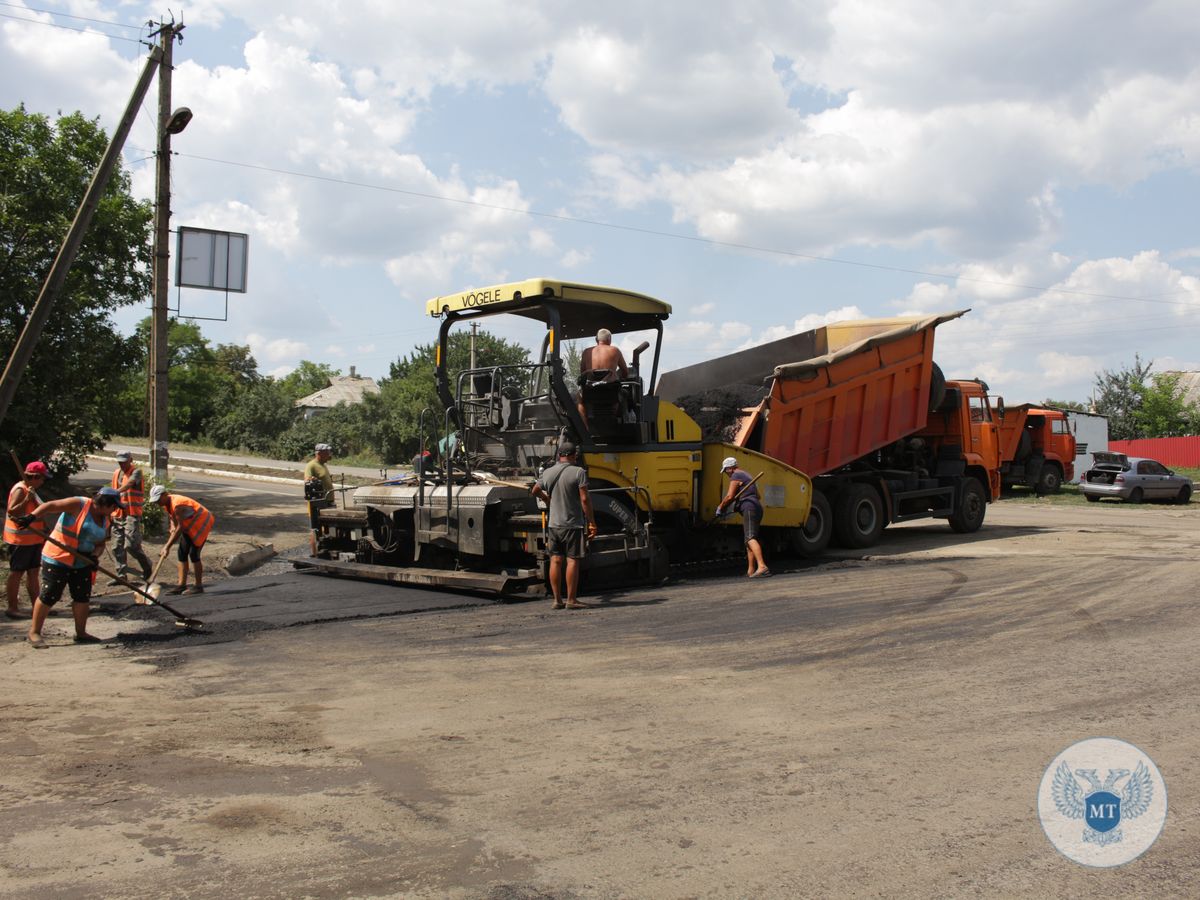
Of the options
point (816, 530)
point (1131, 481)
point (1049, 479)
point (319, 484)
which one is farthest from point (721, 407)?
point (1131, 481)

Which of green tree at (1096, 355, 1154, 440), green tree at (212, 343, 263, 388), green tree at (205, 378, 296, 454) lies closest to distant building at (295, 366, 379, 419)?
green tree at (212, 343, 263, 388)

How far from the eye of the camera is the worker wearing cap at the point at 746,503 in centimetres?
1088

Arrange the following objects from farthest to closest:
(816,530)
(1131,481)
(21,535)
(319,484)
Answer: (1131,481), (816,530), (319,484), (21,535)

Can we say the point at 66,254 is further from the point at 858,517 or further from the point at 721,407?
the point at 858,517

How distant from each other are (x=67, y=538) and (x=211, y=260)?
9.04 metres

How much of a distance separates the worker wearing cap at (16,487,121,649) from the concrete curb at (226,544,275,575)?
4810 millimetres

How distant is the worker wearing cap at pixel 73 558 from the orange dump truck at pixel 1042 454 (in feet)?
69.0

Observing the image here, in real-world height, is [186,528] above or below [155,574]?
above

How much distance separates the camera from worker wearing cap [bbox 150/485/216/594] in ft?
33.6

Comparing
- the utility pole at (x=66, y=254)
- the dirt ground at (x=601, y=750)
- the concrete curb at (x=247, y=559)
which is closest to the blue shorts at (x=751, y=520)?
the dirt ground at (x=601, y=750)

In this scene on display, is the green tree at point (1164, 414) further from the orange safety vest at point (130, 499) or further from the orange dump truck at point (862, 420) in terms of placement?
the orange safety vest at point (130, 499)

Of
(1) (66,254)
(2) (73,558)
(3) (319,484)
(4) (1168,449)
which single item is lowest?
(2) (73,558)

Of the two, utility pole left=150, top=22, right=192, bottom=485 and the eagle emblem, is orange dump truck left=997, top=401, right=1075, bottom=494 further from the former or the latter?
the eagle emblem

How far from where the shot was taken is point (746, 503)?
10891 mm
